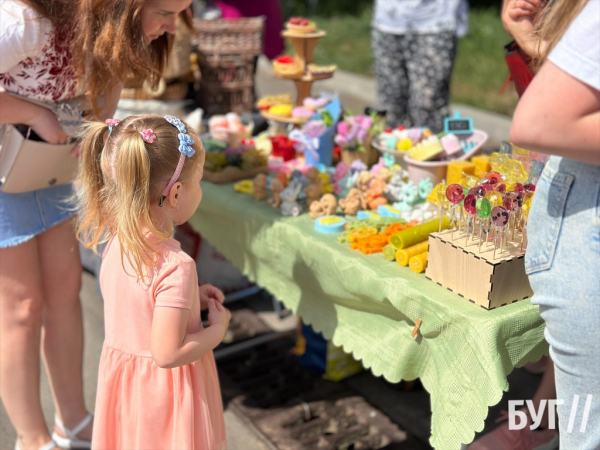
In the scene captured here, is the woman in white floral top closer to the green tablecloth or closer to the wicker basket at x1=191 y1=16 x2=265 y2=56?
the green tablecloth

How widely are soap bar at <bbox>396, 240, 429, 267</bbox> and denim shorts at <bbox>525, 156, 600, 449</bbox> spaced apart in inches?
20.9

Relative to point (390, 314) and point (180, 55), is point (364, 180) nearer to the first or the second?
point (390, 314)

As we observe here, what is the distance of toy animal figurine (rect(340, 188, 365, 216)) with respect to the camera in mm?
2098

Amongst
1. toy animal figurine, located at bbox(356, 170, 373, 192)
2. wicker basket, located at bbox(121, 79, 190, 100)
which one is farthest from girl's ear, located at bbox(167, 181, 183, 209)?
wicker basket, located at bbox(121, 79, 190, 100)

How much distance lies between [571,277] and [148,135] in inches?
33.3

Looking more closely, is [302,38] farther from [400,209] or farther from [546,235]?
[546,235]

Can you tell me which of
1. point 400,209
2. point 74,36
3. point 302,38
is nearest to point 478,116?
point 302,38

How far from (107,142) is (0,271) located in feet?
2.14

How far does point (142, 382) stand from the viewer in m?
1.58

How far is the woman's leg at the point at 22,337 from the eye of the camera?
190cm

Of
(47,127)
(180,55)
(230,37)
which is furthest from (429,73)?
(47,127)

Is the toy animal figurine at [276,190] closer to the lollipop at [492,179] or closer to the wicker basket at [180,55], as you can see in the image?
the lollipop at [492,179]

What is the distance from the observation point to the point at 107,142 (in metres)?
1.47

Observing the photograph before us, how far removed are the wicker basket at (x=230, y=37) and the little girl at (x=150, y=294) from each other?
2.14 metres
